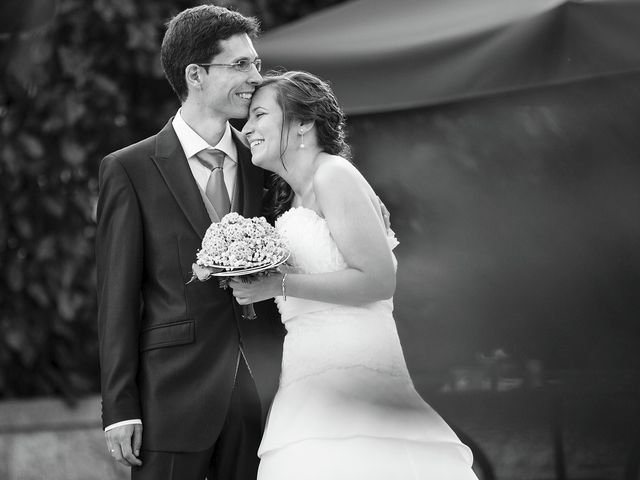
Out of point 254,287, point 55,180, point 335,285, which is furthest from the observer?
point 55,180

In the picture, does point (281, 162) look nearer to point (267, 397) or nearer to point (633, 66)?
point (267, 397)

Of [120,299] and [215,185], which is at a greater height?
[215,185]

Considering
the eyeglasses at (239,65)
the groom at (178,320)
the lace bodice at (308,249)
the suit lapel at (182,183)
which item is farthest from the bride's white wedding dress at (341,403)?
the eyeglasses at (239,65)

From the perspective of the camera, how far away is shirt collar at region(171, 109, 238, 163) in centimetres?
360

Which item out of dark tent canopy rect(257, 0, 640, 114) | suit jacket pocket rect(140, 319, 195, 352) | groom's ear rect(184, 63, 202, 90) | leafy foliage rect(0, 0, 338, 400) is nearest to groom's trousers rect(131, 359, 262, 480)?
suit jacket pocket rect(140, 319, 195, 352)

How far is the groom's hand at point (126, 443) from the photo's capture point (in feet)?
11.0

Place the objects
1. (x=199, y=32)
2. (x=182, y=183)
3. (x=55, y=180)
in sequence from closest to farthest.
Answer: (x=182, y=183) < (x=199, y=32) < (x=55, y=180)

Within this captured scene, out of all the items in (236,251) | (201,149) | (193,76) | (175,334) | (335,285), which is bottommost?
(175,334)

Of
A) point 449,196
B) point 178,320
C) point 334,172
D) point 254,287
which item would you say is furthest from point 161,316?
point 449,196

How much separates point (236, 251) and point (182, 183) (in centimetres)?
45

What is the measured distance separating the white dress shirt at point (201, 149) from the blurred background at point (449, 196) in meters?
0.77

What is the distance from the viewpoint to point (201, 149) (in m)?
3.60

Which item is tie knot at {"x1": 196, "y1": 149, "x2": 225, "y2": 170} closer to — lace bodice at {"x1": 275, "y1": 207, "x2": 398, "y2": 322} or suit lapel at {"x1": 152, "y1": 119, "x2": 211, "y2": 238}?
suit lapel at {"x1": 152, "y1": 119, "x2": 211, "y2": 238}

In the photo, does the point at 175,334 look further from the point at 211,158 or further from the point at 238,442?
the point at 211,158
